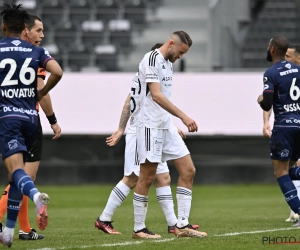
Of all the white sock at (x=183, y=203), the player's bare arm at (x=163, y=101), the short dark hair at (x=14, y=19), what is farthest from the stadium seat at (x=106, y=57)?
the short dark hair at (x=14, y=19)

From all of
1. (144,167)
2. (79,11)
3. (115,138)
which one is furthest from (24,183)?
(79,11)

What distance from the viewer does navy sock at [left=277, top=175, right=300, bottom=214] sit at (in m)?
9.40

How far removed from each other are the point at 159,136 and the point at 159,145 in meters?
0.10

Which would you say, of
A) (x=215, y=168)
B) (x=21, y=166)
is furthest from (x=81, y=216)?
(x=215, y=168)

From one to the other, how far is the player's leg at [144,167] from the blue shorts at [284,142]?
177 cm

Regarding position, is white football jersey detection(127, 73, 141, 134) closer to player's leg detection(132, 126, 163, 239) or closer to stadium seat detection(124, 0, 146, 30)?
player's leg detection(132, 126, 163, 239)

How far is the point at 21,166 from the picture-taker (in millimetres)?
7273

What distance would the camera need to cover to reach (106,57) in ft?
75.1

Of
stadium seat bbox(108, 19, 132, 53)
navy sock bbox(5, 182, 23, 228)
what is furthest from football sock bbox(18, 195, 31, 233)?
stadium seat bbox(108, 19, 132, 53)

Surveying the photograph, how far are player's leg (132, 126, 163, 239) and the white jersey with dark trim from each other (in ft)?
0.35

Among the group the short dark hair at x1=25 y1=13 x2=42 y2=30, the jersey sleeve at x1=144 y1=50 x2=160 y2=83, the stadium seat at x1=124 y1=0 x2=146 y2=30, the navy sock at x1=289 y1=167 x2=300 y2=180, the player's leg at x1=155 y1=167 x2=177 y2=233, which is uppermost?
the stadium seat at x1=124 y1=0 x2=146 y2=30

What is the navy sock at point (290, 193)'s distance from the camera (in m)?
9.40

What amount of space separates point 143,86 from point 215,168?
12234 millimetres

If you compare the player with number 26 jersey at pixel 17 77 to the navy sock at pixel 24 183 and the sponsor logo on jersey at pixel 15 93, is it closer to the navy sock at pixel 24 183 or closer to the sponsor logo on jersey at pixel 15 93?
the sponsor logo on jersey at pixel 15 93
